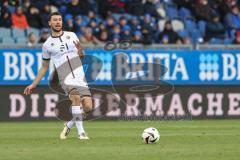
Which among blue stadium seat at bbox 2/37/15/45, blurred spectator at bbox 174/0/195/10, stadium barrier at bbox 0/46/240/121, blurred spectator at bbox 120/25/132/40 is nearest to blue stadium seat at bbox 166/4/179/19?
blurred spectator at bbox 174/0/195/10

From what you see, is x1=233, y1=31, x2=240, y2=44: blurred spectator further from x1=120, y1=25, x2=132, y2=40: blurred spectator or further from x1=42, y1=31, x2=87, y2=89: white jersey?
x1=42, y1=31, x2=87, y2=89: white jersey

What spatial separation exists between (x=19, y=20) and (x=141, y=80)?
14.1 feet

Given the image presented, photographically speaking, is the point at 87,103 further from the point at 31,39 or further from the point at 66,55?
the point at 31,39

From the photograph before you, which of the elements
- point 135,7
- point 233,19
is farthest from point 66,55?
point 233,19

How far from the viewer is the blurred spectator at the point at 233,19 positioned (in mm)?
28281

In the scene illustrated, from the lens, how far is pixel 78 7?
1040 inches

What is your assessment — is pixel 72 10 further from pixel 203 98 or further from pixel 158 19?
pixel 203 98

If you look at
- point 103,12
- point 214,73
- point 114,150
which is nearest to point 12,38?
point 103,12

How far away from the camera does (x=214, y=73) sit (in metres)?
24.4

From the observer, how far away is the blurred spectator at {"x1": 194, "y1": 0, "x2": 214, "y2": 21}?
2822cm

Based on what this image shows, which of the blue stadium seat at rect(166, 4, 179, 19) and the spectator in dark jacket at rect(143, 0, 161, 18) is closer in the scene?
the spectator in dark jacket at rect(143, 0, 161, 18)

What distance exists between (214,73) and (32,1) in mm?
6464

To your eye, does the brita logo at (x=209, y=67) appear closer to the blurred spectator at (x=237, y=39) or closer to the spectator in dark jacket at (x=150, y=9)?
the blurred spectator at (x=237, y=39)

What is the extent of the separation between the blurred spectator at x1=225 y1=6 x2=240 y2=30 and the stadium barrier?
13.1 ft
